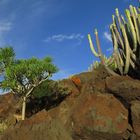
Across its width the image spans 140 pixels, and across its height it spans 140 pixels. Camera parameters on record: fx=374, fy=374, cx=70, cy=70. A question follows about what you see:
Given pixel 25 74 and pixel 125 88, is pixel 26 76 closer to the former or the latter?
pixel 25 74

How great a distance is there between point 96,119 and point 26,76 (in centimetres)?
1007

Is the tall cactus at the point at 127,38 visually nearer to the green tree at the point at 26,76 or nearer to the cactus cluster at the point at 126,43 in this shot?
the cactus cluster at the point at 126,43

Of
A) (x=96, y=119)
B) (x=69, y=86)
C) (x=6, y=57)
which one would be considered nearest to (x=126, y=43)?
(x=96, y=119)

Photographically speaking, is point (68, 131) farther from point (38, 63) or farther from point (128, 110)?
point (38, 63)

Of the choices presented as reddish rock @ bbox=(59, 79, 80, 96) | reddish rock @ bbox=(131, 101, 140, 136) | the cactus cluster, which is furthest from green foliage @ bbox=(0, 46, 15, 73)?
reddish rock @ bbox=(131, 101, 140, 136)

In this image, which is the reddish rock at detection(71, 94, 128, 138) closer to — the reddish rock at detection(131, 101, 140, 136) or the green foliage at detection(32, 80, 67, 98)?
the reddish rock at detection(131, 101, 140, 136)

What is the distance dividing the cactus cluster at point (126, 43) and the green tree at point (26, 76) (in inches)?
262

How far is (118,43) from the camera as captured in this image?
17703 mm

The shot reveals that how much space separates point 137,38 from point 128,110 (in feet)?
11.2

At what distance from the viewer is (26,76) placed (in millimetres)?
23703

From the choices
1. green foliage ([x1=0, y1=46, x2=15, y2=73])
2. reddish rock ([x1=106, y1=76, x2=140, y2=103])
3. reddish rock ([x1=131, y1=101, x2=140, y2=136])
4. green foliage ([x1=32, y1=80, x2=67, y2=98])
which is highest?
green foliage ([x1=0, y1=46, x2=15, y2=73])

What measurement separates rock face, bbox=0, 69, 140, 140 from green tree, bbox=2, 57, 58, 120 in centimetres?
677

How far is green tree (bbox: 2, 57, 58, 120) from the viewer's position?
923 inches

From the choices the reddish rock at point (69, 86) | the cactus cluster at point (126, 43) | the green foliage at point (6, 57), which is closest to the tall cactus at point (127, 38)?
the cactus cluster at point (126, 43)
